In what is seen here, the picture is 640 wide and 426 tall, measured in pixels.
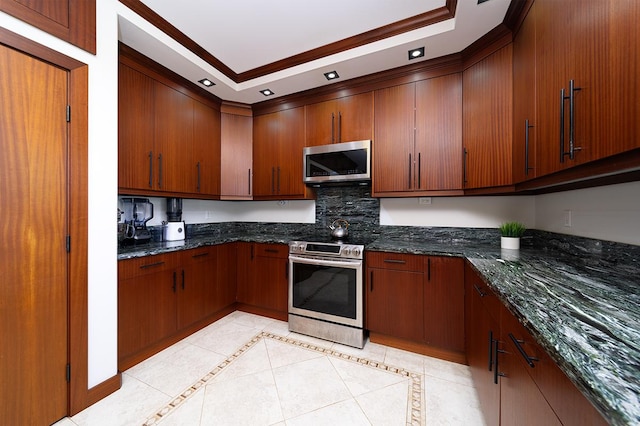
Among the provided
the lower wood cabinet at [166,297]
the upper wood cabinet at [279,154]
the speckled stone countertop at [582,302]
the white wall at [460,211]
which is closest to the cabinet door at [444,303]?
the speckled stone countertop at [582,302]

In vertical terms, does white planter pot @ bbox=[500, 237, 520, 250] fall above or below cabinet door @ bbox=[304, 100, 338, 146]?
below

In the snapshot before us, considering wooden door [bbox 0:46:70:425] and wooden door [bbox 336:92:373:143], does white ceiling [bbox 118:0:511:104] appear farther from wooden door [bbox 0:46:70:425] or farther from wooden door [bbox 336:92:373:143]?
wooden door [bbox 0:46:70:425]

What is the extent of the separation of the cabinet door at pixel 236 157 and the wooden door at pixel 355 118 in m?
1.22

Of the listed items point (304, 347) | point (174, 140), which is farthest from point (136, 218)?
point (304, 347)

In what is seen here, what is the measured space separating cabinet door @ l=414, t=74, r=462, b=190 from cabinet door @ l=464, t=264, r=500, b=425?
→ 871 millimetres

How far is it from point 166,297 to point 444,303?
7.73 feet

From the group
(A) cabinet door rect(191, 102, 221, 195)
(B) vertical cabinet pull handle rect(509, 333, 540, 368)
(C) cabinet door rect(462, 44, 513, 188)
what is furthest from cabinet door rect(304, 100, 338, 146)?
(B) vertical cabinet pull handle rect(509, 333, 540, 368)

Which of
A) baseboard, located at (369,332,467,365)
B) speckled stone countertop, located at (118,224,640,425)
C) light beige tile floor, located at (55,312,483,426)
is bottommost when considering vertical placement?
light beige tile floor, located at (55,312,483,426)

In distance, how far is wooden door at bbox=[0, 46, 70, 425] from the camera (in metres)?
1.23

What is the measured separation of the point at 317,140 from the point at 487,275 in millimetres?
2060

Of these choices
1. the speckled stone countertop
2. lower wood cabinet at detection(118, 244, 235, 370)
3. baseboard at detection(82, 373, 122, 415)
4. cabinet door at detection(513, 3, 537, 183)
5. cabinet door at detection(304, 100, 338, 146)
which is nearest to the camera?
the speckled stone countertop

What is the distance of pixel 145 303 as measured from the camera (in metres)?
1.95

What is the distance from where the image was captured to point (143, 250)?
77.6 inches

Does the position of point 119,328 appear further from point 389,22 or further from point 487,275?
point 389,22
